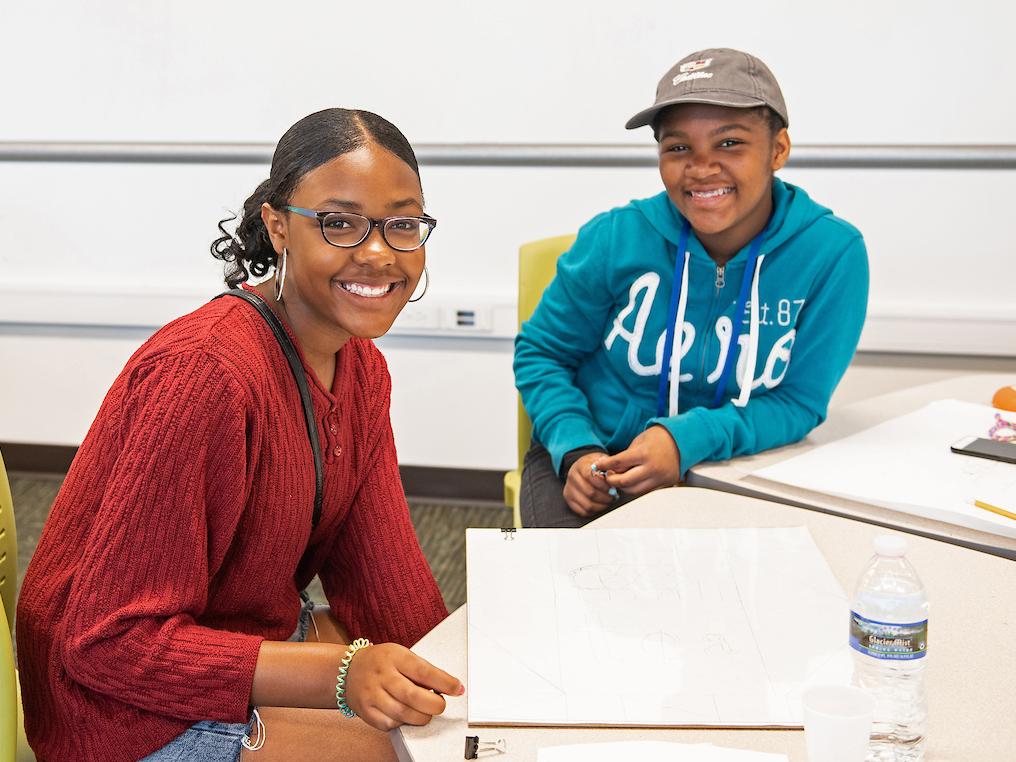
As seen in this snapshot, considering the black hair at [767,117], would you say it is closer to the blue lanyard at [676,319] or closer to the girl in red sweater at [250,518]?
the blue lanyard at [676,319]

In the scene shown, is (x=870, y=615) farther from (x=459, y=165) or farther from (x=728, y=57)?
(x=459, y=165)

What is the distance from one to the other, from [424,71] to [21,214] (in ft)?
4.30

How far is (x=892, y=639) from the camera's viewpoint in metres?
0.83

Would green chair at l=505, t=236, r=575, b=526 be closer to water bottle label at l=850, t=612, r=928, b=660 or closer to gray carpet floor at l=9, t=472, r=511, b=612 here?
gray carpet floor at l=9, t=472, r=511, b=612

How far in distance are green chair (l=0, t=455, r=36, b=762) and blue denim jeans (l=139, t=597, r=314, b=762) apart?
13cm

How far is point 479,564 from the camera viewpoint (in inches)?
45.0

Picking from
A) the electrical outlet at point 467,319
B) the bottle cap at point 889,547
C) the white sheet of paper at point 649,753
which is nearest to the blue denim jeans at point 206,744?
the white sheet of paper at point 649,753

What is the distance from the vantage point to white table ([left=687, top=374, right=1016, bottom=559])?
1258 millimetres

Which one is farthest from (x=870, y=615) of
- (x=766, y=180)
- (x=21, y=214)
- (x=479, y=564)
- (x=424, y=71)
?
(x=21, y=214)

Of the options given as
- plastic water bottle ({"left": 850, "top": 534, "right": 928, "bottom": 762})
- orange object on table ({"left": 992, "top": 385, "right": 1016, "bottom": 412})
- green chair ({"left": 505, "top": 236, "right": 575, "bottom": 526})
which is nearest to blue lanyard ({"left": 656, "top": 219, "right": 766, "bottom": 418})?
green chair ({"left": 505, "top": 236, "right": 575, "bottom": 526})

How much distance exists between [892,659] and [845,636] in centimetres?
16

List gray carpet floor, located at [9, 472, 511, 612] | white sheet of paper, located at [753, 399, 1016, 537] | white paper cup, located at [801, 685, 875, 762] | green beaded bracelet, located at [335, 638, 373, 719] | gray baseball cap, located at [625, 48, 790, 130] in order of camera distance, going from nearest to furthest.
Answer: white paper cup, located at [801, 685, 875, 762], green beaded bracelet, located at [335, 638, 373, 719], white sheet of paper, located at [753, 399, 1016, 537], gray baseball cap, located at [625, 48, 790, 130], gray carpet floor, located at [9, 472, 511, 612]

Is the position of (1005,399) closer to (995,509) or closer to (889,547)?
(995,509)

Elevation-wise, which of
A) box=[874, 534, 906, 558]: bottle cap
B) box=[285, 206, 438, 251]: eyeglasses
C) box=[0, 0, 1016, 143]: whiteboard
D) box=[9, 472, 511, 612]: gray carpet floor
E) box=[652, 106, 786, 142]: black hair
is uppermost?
box=[0, 0, 1016, 143]: whiteboard
